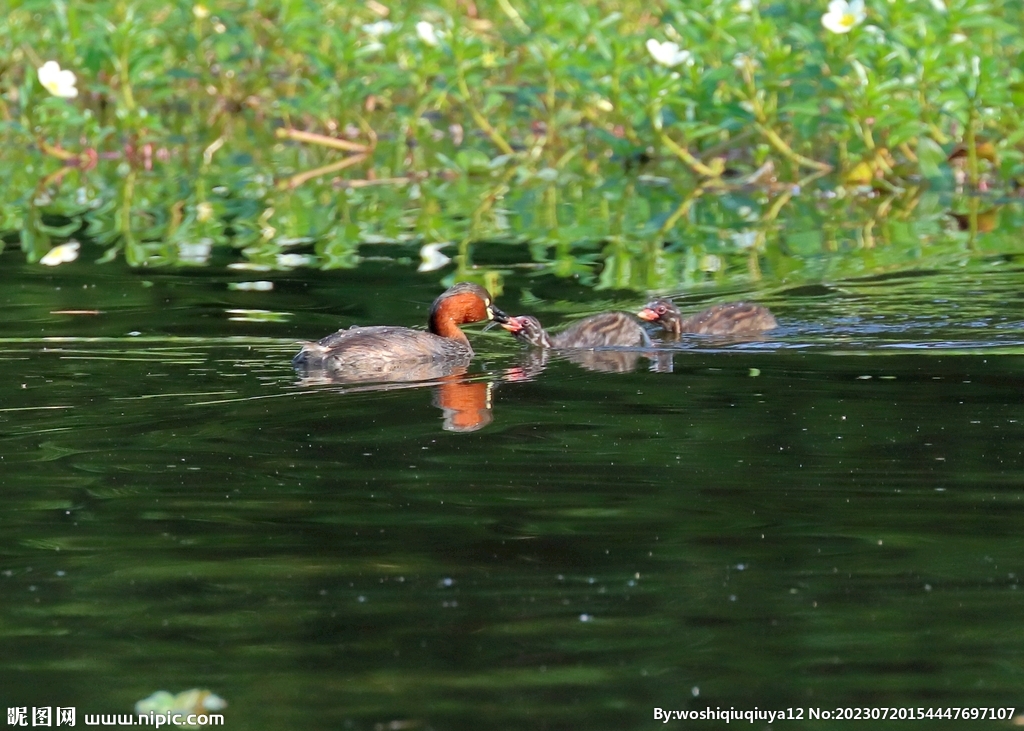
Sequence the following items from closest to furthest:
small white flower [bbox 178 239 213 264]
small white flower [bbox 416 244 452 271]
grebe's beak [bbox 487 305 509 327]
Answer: grebe's beak [bbox 487 305 509 327]
small white flower [bbox 416 244 452 271]
small white flower [bbox 178 239 213 264]

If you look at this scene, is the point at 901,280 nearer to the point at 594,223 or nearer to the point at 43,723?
the point at 594,223

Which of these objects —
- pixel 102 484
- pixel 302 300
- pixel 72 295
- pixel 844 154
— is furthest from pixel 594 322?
pixel 844 154

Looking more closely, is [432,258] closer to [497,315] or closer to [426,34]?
[497,315]

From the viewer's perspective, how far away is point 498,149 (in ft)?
55.0

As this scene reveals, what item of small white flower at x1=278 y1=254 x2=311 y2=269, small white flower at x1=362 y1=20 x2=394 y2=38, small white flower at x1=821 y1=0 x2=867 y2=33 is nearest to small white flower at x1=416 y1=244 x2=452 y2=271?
small white flower at x1=278 y1=254 x2=311 y2=269

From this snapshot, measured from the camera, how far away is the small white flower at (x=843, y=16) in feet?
41.3

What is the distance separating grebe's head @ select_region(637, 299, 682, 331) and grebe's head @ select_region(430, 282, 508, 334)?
2.07 feet

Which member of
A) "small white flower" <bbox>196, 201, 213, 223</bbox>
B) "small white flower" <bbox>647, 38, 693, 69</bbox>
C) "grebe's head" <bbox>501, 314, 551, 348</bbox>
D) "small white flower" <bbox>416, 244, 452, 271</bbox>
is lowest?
"grebe's head" <bbox>501, 314, 551, 348</bbox>

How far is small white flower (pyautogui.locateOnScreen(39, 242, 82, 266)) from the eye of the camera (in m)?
10.5

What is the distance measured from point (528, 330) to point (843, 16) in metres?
5.25

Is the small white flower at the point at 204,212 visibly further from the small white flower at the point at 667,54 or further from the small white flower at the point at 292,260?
the small white flower at the point at 667,54

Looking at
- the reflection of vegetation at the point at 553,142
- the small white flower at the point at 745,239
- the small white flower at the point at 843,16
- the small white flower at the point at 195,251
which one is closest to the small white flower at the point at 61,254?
the reflection of vegetation at the point at 553,142

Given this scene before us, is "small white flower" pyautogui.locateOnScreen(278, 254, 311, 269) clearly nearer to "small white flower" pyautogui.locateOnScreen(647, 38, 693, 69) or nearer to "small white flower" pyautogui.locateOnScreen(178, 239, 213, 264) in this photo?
"small white flower" pyautogui.locateOnScreen(178, 239, 213, 264)

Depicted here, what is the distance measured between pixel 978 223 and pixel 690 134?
2.21 metres
